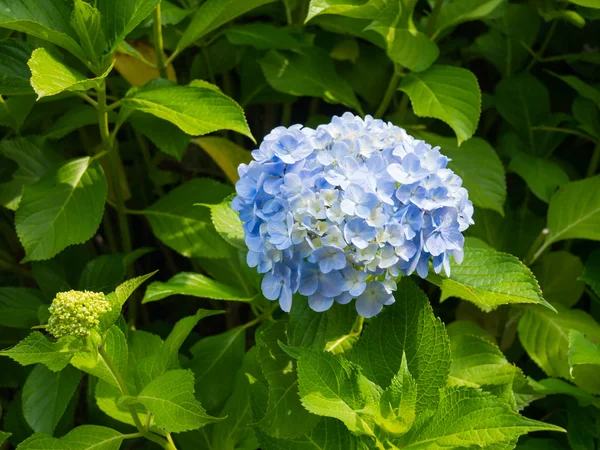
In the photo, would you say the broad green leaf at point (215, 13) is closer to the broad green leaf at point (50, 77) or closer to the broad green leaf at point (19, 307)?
the broad green leaf at point (50, 77)

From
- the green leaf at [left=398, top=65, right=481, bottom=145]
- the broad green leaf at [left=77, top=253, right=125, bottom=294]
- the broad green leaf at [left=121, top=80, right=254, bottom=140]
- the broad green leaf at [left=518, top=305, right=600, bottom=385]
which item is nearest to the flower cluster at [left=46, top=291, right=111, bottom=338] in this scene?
the broad green leaf at [left=121, top=80, right=254, bottom=140]

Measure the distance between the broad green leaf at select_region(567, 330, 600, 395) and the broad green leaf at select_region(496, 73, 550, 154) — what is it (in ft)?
2.22

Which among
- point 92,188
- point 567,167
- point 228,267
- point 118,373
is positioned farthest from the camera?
point 567,167

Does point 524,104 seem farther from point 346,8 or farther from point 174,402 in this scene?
point 174,402

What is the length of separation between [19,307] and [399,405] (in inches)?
35.7

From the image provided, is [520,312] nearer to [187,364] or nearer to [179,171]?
[187,364]

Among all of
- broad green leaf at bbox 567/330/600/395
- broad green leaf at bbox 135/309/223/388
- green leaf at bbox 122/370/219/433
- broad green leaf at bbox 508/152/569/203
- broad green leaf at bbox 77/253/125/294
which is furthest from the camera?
broad green leaf at bbox 508/152/569/203

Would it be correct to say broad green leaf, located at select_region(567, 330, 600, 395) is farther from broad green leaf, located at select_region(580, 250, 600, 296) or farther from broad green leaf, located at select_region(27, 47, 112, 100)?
broad green leaf, located at select_region(27, 47, 112, 100)

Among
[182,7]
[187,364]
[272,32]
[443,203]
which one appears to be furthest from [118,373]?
[182,7]

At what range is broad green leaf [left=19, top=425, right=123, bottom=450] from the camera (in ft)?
3.30

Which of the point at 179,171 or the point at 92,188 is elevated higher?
the point at 92,188

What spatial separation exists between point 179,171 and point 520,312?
1.03 m

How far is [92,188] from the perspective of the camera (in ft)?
4.31

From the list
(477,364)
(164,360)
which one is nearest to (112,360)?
(164,360)
